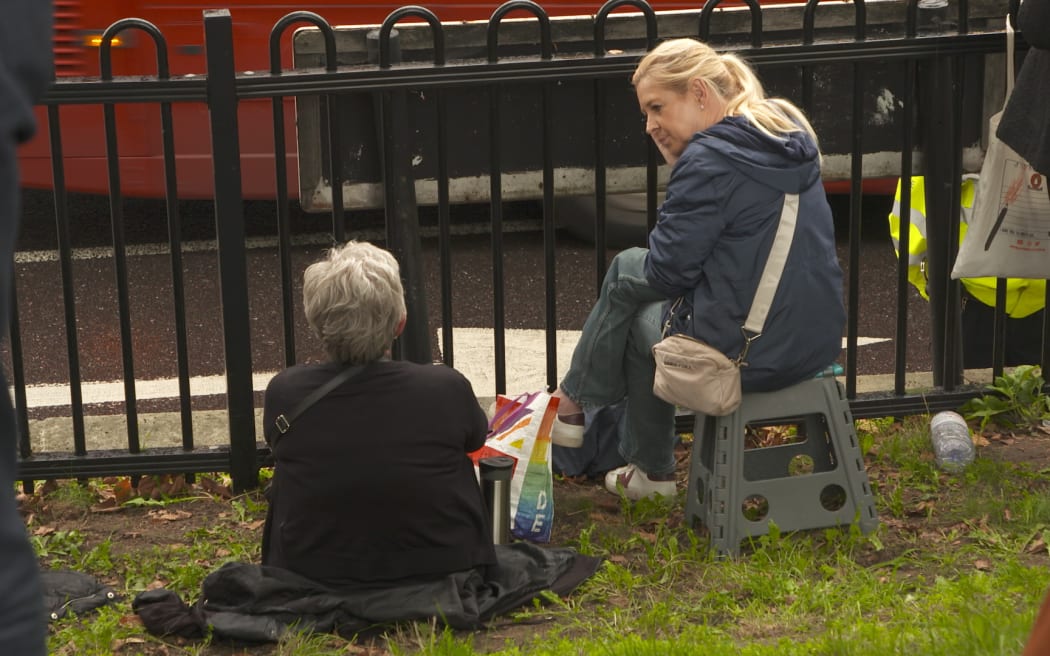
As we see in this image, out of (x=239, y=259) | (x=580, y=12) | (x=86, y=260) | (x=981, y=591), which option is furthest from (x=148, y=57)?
(x=981, y=591)

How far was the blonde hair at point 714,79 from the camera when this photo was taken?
4094 millimetres

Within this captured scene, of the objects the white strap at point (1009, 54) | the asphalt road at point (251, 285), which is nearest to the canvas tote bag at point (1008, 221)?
the white strap at point (1009, 54)

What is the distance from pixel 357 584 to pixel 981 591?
1575mm

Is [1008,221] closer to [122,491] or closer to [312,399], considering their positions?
[312,399]

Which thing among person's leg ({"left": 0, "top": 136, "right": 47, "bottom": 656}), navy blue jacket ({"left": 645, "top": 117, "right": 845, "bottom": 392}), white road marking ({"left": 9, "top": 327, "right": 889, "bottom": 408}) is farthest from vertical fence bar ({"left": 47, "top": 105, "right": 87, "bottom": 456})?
person's leg ({"left": 0, "top": 136, "right": 47, "bottom": 656})

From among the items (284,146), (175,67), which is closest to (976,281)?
(284,146)

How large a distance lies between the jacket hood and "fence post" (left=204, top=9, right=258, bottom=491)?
147 cm

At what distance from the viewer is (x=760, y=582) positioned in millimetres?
3889

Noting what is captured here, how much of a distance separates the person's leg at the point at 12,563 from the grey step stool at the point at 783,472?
2.90 meters

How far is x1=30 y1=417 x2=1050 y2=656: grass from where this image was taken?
3.50 metres

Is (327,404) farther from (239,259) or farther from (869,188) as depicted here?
(869,188)

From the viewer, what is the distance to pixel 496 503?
4.18 meters

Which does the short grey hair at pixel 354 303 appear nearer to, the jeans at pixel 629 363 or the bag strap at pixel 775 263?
the jeans at pixel 629 363

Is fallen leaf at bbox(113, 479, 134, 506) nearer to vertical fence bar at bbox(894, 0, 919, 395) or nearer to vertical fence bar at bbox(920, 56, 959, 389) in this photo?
vertical fence bar at bbox(894, 0, 919, 395)
